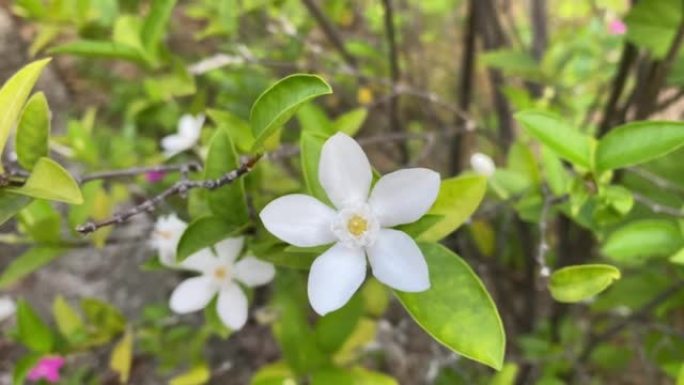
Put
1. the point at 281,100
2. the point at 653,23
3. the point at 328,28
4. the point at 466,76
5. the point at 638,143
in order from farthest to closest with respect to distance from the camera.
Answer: the point at 466,76
the point at 328,28
the point at 653,23
the point at 638,143
the point at 281,100

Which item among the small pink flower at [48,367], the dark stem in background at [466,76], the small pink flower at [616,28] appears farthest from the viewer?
the small pink flower at [616,28]

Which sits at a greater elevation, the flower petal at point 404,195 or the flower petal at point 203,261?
the flower petal at point 404,195

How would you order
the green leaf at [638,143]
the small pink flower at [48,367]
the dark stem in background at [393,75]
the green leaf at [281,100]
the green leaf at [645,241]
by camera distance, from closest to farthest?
the green leaf at [281,100] < the green leaf at [638,143] < the green leaf at [645,241] < the small pink flower at [48,367] < the dark stem in background at [393,75]

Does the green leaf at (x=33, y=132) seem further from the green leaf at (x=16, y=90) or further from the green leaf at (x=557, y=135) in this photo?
the green leaf at (x=557, y=135)

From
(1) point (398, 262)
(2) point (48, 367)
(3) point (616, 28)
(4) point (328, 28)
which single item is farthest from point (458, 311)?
(3) point (616, 28)

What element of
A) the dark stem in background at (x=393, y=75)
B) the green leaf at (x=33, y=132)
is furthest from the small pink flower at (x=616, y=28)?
the green leaf at (x=33, y=132)

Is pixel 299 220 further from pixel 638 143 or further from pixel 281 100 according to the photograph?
pixel 638 143

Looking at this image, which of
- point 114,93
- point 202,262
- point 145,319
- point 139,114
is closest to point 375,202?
point 202,262
